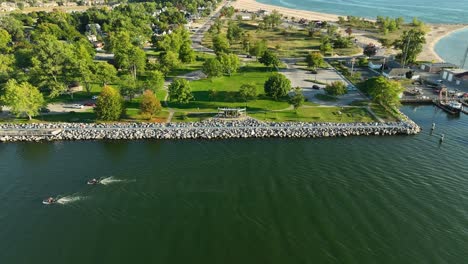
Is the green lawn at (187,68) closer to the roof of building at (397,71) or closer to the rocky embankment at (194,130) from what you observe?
the rocky embankment at (194,130)

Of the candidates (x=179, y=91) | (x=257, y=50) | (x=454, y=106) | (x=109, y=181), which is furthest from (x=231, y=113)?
(x=454, y=106)

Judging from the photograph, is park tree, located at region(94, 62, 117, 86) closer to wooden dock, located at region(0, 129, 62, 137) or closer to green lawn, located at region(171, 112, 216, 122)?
wooden dock, located at region(0, 129, 62, 137)

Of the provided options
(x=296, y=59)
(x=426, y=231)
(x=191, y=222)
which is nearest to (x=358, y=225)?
(x=426, y=231)

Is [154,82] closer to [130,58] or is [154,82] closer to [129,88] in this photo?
[129,88]

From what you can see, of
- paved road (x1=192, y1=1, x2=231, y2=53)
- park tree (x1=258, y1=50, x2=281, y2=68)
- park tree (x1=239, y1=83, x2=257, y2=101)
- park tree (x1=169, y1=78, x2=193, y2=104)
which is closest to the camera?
park tree (x1=169, y1=78, x2=193, y2=104)

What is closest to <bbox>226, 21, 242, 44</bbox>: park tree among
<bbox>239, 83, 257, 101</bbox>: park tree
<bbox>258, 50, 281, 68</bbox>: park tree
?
<bbox>258, 50, 281, 68</bbox>: park tree

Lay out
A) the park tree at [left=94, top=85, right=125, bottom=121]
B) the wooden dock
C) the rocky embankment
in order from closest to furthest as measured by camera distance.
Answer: the wooden dock < the rocky embankment < the park tree at [left=94, top=85, right=125, bottom=121]

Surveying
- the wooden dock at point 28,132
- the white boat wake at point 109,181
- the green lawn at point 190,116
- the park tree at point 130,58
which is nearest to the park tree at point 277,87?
the green lawn at point 190,116
